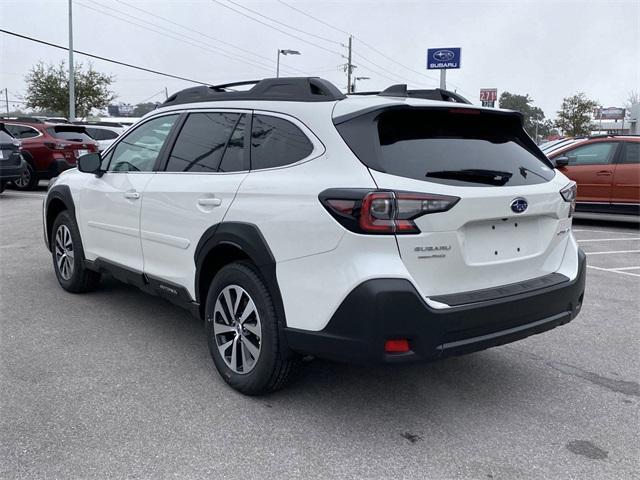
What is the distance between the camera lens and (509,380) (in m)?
3.75

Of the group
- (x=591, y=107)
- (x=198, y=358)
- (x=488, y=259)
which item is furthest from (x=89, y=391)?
(x=591, y=107)

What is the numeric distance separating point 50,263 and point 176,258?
12.0ft

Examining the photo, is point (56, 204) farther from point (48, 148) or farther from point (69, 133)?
point (69, 133)

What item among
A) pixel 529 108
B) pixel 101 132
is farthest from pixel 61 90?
pixel 529 108

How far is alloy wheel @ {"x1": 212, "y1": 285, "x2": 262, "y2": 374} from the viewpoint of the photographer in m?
3.32

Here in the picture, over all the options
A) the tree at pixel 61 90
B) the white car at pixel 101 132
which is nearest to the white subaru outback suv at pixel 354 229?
the white car at pixel 101 132

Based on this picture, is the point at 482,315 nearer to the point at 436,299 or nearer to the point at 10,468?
the point at 436,299

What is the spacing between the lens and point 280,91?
3.50 metres

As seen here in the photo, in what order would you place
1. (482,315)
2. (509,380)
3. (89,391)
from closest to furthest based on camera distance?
(482,315) < (89,391) < (509,380)

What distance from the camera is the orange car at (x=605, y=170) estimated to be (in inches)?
407

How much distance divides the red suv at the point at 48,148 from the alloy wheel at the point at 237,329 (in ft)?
Answer: 39.7

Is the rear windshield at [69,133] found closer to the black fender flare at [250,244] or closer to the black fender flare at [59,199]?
the black fender flare at [59,199]

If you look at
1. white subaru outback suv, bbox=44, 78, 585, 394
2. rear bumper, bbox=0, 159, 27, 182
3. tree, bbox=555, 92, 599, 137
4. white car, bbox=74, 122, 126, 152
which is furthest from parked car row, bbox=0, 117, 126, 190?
tree, bbox=555, 92, 599, 137

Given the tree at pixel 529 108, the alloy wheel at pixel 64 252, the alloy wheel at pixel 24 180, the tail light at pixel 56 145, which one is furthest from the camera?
the tree at pixel 529 108
